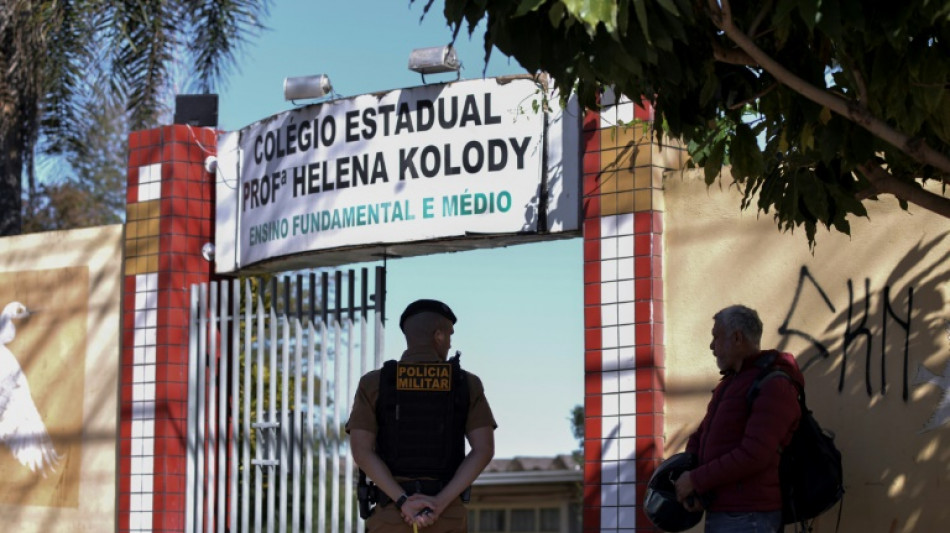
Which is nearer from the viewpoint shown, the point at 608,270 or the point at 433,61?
the point at 608,270

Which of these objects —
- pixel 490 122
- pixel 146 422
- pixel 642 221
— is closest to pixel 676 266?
pixel 642 221

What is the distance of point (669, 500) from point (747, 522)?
0.36 meters

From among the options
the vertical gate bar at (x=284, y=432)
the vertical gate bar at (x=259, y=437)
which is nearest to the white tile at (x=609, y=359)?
the vertical gate bar at (x=284, y=432)

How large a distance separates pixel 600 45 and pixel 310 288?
550cm

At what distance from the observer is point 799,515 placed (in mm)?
6312

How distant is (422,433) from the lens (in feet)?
19.7

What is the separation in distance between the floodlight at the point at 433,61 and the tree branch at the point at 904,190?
415cm

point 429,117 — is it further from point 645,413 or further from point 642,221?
point 645,413

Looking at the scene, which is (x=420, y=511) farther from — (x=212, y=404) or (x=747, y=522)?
(x=212, y=404)

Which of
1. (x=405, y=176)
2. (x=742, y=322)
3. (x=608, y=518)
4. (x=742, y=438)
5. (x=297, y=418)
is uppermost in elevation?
(x=405, y=176)

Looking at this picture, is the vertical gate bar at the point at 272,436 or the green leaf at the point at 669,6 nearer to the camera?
the green leaf at the point at 669,6

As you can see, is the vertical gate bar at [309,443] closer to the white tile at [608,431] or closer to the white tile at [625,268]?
the white tile at [608,431]

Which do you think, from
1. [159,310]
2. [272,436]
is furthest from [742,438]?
[159,310]

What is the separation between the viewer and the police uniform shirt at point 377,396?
604 cm
